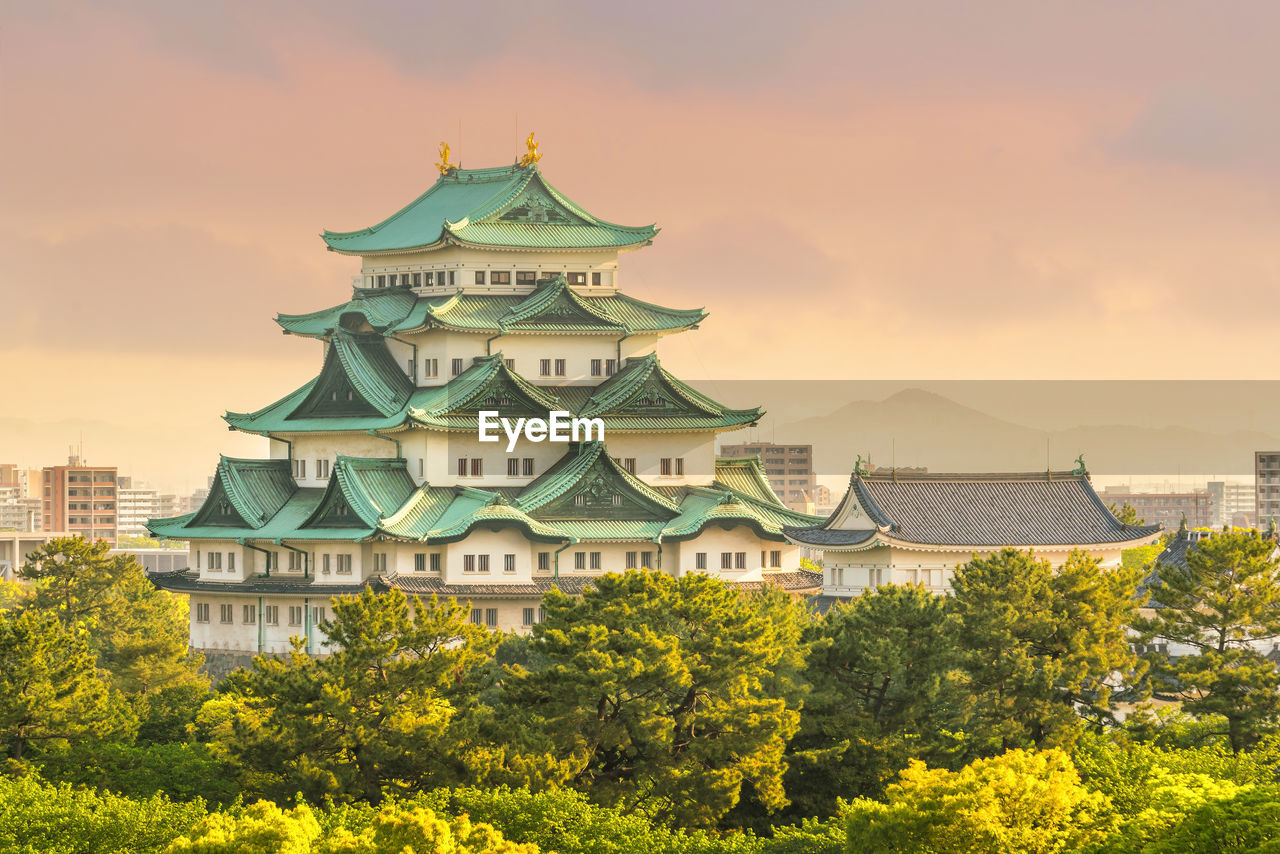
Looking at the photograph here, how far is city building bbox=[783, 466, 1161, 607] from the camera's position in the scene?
8638 centimetres

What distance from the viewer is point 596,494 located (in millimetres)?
84125

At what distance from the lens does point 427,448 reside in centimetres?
8462

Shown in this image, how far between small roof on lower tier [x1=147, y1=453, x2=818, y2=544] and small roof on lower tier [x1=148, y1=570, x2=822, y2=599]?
5.37ft

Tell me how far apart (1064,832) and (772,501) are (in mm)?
44037

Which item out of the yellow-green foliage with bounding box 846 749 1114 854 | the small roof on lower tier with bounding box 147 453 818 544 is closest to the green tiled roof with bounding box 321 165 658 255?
the small roof on lower tier with bounding box 147 453 818 544

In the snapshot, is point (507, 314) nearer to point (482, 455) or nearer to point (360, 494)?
point (482, 455)

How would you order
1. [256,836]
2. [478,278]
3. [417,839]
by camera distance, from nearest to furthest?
1. [417,839]
2. [256,836]
3. [478,278]

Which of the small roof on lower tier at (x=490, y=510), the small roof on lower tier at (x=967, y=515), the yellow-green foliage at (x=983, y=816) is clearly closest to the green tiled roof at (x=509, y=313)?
the small roof on lower tier at (x=490, y=510)

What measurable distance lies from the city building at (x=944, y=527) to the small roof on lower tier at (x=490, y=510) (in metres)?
2.47

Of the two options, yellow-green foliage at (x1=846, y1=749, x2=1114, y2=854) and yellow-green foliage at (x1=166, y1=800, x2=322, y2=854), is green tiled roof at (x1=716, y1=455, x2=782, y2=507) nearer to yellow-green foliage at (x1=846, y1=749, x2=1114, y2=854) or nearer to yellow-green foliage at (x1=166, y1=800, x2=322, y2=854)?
yellow-green foliage at (x1=846, y1=749, x2=1114, y2=854)

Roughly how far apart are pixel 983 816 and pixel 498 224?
49.5 m

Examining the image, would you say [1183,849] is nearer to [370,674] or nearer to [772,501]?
[370,674]

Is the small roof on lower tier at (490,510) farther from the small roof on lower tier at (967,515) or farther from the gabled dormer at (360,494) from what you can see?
the small roof on lower tier at (967,515)

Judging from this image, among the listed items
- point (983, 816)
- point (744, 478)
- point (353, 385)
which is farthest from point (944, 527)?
point (983, 816)
